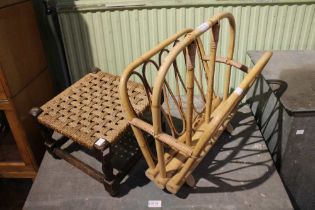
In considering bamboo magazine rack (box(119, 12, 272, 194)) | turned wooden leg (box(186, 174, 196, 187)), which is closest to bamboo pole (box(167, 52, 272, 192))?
bamboo magazine rack (box(119, 12, 272, 194))

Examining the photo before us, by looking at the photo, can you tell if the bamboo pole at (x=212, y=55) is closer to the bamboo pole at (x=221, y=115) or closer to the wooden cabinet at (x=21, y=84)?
the bamboo pole at (x=221, y=115)

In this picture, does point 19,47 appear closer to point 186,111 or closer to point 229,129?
point 186,111

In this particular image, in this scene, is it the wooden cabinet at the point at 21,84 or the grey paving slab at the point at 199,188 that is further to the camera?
the wooden cabinet at the point at 21,84

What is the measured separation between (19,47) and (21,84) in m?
0.21

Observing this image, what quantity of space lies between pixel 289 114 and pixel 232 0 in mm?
845

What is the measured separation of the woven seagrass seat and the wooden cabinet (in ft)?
0.64

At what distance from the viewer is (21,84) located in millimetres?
1586

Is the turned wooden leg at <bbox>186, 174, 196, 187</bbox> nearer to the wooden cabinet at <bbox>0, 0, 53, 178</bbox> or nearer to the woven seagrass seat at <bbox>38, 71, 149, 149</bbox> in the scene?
the woven seagrass seat at <bbox>38, 71, 149, 149</bbox>

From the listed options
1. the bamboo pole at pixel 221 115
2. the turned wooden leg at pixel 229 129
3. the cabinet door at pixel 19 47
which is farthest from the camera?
the turned wooden leg at pixel 229 129

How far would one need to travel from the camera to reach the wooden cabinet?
147 centimetres

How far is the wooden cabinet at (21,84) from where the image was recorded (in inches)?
57.8

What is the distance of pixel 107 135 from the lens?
1.28 metres

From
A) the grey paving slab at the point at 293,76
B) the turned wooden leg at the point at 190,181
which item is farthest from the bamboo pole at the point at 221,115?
the grey paving slab at the point at 293,76

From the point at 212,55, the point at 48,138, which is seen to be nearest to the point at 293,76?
the point at 212,55
